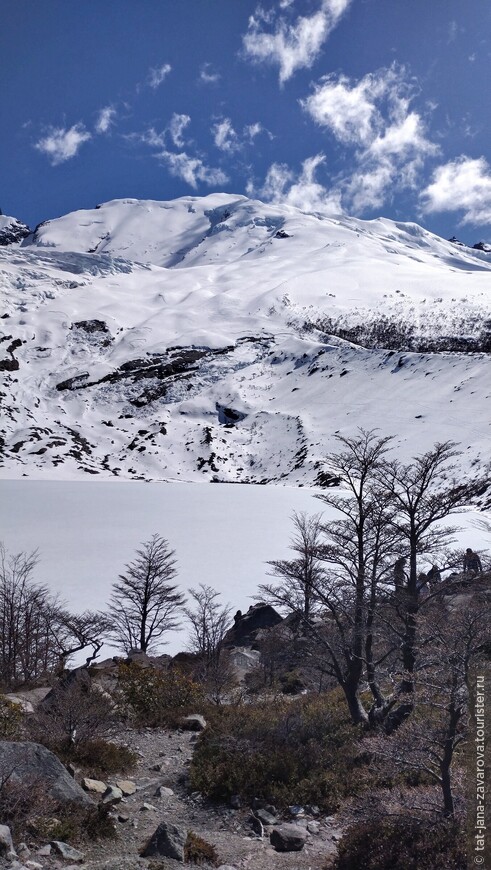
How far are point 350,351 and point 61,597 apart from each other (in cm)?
7461

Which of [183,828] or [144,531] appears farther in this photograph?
[144,531]

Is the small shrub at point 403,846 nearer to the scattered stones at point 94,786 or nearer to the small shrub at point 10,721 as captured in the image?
the scattered stones at point 94,786

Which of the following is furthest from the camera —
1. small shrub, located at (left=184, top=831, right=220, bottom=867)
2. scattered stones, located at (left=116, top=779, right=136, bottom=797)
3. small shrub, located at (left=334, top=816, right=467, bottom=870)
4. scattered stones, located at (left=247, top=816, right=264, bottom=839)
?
scattered stones, located at (left=116, top=779, right=136, bottom=797)

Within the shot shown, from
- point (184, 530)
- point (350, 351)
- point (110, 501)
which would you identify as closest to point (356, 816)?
point (184, 530)

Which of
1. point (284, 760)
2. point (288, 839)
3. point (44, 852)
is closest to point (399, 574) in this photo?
point (284, 760)

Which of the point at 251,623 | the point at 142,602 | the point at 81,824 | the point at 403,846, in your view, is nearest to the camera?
the point at 403,846

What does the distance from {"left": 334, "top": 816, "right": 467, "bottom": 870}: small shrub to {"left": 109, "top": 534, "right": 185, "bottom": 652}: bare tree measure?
16.2 metres

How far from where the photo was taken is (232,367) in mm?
99375

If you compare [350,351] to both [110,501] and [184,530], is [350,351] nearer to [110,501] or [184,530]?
[110,501]

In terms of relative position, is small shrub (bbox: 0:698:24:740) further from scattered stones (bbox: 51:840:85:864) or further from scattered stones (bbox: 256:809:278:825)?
scattered stones (bbox: 256:809:278:825)

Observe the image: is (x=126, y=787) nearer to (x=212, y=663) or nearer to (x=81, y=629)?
(x=212, y=663)

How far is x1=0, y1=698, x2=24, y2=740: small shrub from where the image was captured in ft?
33.8

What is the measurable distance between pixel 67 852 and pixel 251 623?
62.3ft

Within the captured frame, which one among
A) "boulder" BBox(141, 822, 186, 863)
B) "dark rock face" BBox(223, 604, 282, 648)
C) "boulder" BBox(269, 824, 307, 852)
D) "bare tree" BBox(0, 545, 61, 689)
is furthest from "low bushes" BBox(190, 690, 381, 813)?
"dark rock face" BBox(223, 604, 282, 648)
